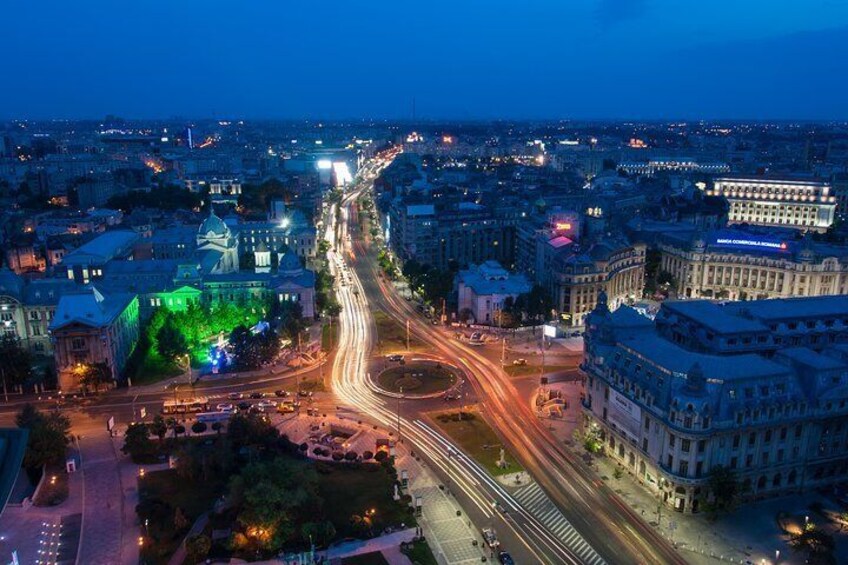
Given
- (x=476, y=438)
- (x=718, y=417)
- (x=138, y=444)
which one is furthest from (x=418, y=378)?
(x=718, y=417)

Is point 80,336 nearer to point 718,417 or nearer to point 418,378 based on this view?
point 418,378

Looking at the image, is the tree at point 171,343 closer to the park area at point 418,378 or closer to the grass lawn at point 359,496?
the park area at point 418,378

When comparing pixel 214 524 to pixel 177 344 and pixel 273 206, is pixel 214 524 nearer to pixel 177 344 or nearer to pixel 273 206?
pixel 177 344

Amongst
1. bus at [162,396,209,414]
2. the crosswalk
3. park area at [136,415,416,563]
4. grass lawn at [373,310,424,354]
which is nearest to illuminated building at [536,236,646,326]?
grass lawn at [373,310,424,354]

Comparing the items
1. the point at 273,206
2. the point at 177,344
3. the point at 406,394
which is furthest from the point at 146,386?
the point at 273,206

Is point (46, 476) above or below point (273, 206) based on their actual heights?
below

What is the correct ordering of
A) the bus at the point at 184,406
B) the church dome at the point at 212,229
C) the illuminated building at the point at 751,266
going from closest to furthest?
the bus at the point at 184,406, the illuminated building at the point at 751,266, the church dome at the point at 212,229

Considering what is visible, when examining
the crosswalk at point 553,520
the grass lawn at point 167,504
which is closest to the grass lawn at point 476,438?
the crosswalk at point 553,520
